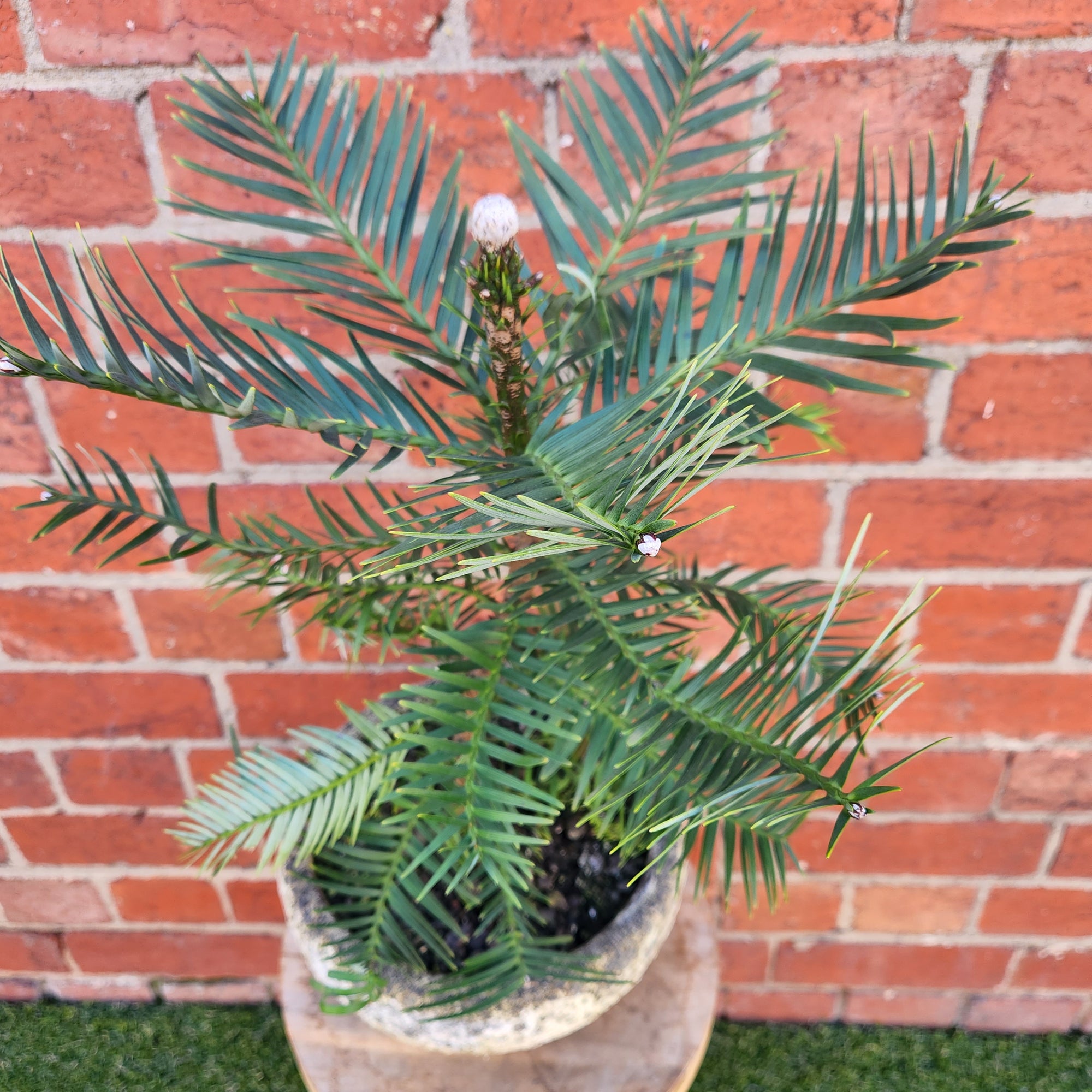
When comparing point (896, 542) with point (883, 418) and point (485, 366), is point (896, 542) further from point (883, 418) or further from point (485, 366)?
point (485, 366)

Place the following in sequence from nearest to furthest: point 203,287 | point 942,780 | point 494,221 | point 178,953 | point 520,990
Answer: point 494,221
point 520,990
point 203,287
point 942,780
point 178,953

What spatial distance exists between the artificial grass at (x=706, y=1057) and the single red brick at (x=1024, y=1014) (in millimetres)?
12

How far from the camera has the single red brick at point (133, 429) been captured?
2.31 feet

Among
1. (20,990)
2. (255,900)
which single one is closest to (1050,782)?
(255,900)

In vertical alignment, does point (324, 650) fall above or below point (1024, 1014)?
above

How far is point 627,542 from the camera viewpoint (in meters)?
0.25

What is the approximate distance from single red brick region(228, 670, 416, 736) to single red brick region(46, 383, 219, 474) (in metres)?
0.23

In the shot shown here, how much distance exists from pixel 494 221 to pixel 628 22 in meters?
0.34

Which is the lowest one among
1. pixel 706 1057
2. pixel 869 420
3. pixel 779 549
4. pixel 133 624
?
pixel 706 1057

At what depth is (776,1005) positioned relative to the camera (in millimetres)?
1087

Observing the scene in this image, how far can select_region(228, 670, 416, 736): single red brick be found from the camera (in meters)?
0.85

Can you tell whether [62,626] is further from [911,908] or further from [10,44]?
[911,908]

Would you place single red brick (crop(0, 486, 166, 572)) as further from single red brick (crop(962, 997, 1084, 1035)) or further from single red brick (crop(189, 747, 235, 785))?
single red brick (crop(962, 997, 1084, 1035))

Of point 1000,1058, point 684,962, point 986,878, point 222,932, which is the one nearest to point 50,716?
point 222,932
